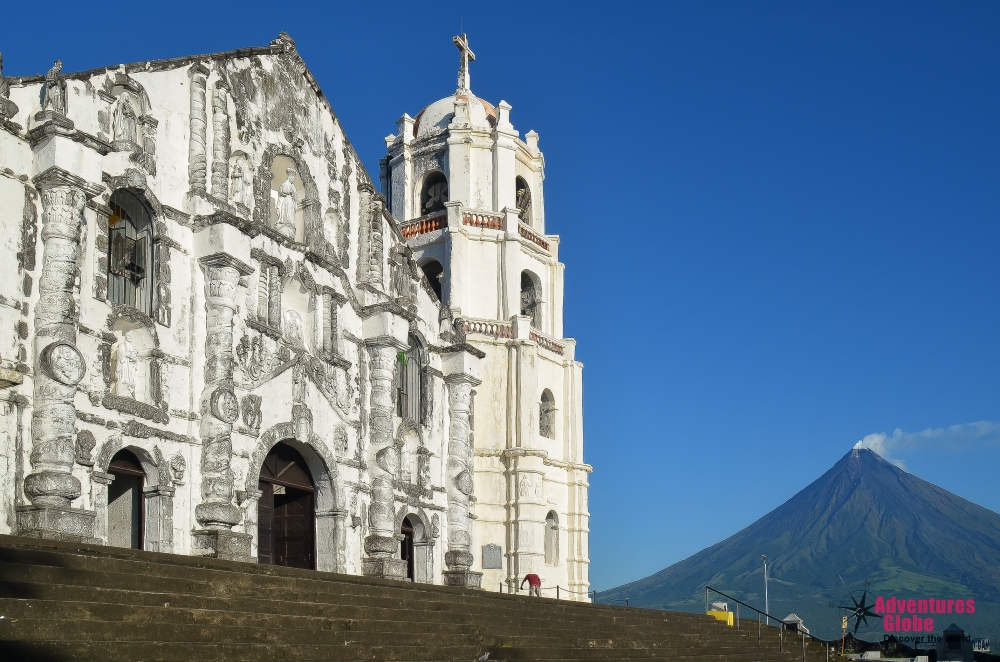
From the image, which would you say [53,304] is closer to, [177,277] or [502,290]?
[177,277]

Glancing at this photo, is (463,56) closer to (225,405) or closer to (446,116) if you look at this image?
(446,116)

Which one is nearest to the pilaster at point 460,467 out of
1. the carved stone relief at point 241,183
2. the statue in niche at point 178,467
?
the carved stone relief at point 241,183

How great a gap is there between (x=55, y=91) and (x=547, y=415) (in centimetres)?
2220

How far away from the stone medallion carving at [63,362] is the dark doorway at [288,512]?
20.2 ft

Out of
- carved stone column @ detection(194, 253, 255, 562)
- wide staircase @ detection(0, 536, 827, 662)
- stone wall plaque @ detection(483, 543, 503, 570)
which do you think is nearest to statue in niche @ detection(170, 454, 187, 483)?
carved stone column @ detection(194, 253, 255, 562)

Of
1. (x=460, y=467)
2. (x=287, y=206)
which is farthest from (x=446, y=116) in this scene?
(x=287, y=206)

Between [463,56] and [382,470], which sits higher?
[463,56]

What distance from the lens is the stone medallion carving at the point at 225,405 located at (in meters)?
22.3

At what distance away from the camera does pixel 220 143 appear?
23750mm

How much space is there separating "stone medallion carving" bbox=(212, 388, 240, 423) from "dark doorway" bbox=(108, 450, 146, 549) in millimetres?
1781

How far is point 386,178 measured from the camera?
40969 mm

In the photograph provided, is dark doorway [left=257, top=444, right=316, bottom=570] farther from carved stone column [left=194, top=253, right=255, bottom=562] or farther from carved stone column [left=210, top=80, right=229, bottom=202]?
carved stone column [left=210, top=80, right=229, bottom=202]

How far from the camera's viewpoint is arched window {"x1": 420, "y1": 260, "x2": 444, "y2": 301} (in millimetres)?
38750

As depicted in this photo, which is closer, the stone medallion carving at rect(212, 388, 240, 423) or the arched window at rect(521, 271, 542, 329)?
the stone medallion carving at rect(212, 388, 240, 423)
